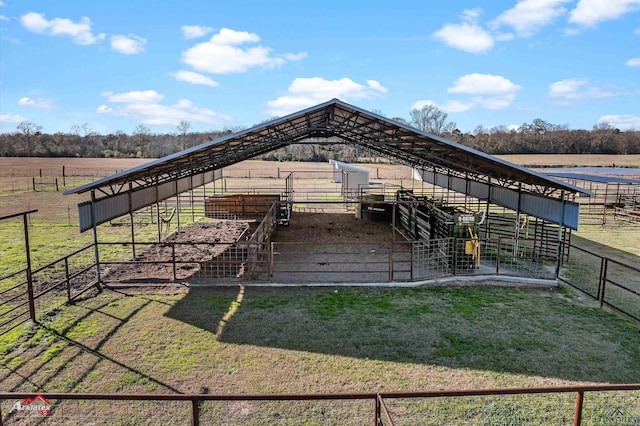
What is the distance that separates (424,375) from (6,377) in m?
6.28

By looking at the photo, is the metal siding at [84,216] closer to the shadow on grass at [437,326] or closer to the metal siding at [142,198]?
the metal siding at [142,198]

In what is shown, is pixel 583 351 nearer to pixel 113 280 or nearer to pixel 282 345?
pixel 282 345

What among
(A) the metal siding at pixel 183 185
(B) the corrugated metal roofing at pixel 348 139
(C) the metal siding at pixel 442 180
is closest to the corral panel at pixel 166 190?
(B) the corrugated metal roofing at pixel 348 139

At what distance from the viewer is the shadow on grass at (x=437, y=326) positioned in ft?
22.2

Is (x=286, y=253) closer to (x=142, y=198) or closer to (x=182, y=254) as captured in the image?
(x=182, y=254)

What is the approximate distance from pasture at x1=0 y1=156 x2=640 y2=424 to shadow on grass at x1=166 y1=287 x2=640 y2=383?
1.3 inches

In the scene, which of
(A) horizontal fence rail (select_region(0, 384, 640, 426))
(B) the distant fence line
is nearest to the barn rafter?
(B) the distant fence line

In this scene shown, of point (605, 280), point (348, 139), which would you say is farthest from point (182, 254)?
point (605, 280)

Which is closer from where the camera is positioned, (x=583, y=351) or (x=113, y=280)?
(x=583, y=351)

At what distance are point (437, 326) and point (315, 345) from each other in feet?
8.41

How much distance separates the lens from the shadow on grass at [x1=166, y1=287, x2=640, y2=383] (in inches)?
267

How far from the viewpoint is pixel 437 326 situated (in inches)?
318

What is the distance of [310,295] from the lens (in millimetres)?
9781

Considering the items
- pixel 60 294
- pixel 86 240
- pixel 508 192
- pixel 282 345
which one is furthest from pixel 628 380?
pixel 86 240
